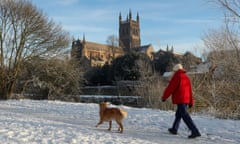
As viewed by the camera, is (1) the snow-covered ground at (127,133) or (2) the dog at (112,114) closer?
(1) the snow-covered ground at (127,133)

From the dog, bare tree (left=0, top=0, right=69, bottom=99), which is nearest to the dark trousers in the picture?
the dog

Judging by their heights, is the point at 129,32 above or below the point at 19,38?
above

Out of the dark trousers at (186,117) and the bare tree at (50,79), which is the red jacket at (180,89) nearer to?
the dark trousers at (186,117)

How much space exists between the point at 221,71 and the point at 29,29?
53.2ft

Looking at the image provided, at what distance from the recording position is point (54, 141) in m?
7.22

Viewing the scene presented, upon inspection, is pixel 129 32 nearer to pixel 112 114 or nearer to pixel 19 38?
pixel 19 38

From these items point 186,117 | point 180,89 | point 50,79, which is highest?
point 50,79

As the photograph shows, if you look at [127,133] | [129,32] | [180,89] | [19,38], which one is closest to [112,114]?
[127,133]

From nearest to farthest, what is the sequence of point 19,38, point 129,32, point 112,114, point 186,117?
point 186,117 → point 112,114 → point 19,38 → point 129,32

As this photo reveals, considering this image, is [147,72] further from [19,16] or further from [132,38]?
[132,38]

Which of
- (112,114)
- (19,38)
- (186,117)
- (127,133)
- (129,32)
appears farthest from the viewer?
(129,32)

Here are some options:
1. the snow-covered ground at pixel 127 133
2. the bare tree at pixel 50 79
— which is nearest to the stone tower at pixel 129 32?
the bare tree at pixel 50 79

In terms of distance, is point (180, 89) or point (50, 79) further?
point (50, 79)

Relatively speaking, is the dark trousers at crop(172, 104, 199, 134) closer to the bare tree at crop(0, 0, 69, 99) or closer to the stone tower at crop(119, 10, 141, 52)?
the bare tree at crop(0, 0, 69, 99)
